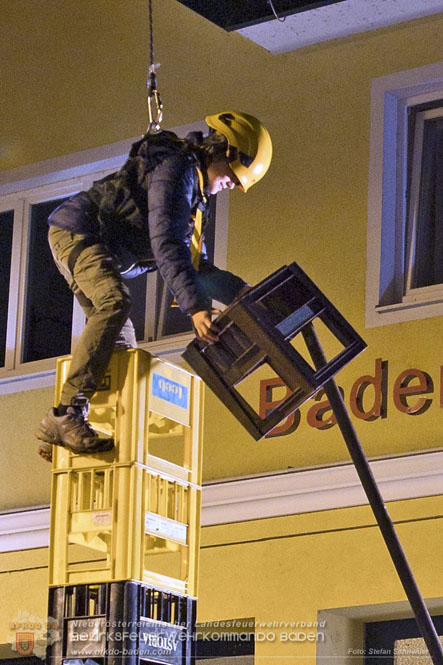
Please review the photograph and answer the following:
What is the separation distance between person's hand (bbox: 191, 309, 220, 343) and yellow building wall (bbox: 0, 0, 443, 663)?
2.36 m

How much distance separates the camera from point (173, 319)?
30.5ft

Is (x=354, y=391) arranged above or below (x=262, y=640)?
above

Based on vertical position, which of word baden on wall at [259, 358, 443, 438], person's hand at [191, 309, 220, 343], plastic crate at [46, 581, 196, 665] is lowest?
plastic crate at [46, 581, 196, 665]

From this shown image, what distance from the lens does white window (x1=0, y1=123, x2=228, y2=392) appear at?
936 cm

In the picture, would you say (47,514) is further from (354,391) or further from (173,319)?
(354,391)

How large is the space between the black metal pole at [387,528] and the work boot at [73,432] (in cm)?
88

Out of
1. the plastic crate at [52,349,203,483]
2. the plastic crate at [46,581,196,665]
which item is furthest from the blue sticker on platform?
the plastic crate at [46,581,196,665]

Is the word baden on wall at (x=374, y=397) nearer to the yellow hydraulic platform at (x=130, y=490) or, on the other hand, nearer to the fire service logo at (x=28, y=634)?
the fire service logo at (x=28, y=634)

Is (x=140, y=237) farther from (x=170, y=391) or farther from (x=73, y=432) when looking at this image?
(x=73, y=432)

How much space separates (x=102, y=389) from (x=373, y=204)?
8.92 ft

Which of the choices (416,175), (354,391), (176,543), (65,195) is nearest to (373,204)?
(416,175)

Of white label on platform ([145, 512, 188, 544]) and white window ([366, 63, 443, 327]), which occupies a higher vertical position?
white window ([366, 63, 443, 327])

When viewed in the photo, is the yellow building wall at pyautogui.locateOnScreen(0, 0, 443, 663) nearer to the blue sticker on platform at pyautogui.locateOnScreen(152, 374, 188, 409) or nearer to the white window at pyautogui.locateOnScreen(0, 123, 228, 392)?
the white window at pyautogui.locateOnScreen(0, 123, 228, 392)

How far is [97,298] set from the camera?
6.23 meters
